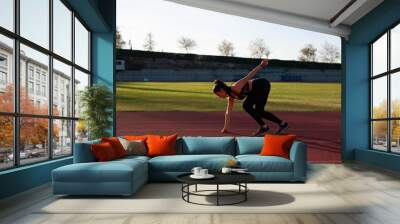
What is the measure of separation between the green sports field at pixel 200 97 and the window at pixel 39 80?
176 cm

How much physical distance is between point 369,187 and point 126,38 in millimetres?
6729

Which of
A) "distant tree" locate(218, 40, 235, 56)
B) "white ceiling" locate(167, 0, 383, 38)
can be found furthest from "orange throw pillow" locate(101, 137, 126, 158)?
"distant tree" locate(218, 40, 235, 56)

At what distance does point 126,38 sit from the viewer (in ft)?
33.2

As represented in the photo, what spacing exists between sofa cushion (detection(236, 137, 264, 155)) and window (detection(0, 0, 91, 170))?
10.1 feet

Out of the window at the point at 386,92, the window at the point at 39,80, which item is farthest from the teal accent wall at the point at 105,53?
the window at the point at 386,92

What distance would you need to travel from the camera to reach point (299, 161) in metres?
6.28

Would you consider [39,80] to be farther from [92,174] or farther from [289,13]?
[289,13]

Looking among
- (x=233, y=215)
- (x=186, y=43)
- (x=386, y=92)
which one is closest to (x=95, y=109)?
(x=186, y=43)

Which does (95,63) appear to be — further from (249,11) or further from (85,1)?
(249,11)

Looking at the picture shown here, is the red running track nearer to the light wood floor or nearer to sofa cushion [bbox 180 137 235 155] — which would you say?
sofa cushion [bbox 180 137 235 155]

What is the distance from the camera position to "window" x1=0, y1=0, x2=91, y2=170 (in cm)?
505

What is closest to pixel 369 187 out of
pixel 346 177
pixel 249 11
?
pixel 346 177

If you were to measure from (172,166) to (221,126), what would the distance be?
12.0 feet

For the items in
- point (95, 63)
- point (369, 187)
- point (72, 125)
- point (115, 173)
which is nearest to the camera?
point (115, 173)
